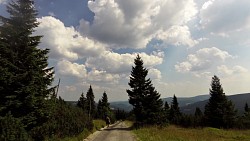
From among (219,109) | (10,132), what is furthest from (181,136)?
(219,109)

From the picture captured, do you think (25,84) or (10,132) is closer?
(10,132)

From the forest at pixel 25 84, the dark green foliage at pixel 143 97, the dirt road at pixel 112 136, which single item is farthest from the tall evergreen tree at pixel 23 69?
the dark green foliage at pixel 143 97

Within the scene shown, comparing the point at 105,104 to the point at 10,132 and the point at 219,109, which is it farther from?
the point at 10,132

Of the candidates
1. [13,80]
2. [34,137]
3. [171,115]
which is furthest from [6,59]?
[171,115]

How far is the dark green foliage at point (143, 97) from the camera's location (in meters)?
39.6

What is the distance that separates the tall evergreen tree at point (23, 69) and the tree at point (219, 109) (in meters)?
34.0

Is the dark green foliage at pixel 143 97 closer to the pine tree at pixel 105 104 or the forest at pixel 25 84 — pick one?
the forest at pixel 25 84

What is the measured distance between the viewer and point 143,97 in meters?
41.1

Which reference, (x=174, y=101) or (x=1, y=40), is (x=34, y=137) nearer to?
(x=1, y=40)

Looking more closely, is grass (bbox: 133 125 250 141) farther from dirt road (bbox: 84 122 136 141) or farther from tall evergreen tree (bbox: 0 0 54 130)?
tall evergreen tree (bbox: 0 0 54 130)

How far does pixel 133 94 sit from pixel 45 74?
22.3 m

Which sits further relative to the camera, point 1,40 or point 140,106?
point 140,106

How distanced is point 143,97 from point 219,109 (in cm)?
1472

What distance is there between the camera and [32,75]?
62.8 feet
